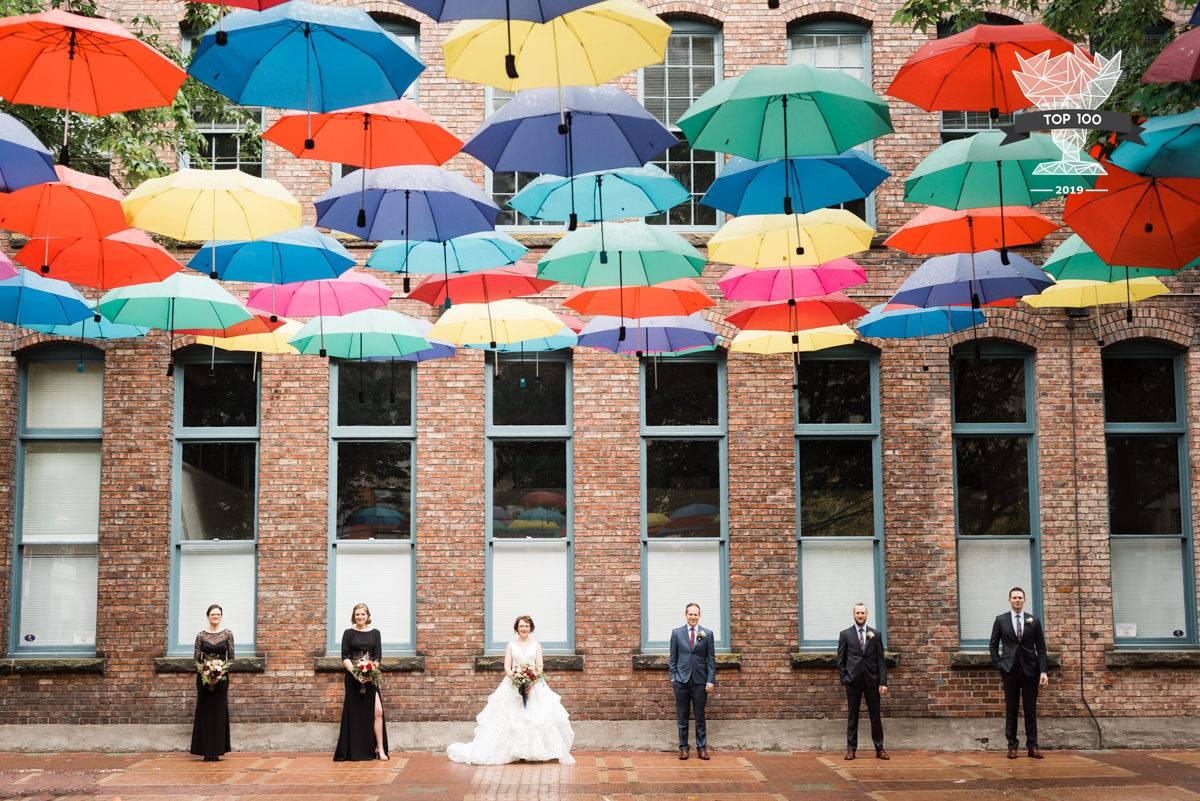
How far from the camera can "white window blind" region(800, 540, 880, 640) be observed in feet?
44.1

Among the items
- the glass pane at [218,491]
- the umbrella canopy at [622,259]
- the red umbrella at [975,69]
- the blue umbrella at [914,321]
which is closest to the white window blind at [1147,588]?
the blue umbrella at [914,321]

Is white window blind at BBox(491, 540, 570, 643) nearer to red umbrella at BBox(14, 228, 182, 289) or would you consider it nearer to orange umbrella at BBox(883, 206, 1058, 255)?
red umbrella at BBox(14, 228, 182, 289)

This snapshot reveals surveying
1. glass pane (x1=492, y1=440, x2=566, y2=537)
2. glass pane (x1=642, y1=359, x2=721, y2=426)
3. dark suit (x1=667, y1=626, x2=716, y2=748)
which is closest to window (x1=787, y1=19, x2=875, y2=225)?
glass pane (x1=642, y1=359, x2=721, y2=426)

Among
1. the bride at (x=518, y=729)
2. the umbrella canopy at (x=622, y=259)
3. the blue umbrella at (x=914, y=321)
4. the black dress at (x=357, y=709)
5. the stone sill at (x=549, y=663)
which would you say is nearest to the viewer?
the umbrella canopy at (x=622, y=259)

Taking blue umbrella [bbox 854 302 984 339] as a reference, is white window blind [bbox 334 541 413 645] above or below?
below

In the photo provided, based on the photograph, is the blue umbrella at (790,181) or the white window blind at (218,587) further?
the white window blind at (218,587)

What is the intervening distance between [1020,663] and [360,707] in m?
6.95

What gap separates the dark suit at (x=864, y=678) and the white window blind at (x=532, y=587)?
3.23m

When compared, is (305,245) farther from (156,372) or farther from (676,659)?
(676,659)

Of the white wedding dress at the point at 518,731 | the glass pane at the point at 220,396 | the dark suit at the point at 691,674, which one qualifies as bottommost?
the white wedding dress at the point at 518,731

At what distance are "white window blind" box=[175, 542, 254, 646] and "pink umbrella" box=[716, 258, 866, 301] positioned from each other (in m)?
6.58

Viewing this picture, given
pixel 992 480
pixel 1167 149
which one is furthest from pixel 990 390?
pixel 1167 149

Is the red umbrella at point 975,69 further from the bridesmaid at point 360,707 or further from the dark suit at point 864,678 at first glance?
the bridesmaid at point 360,707

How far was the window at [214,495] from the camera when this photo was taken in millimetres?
13359
